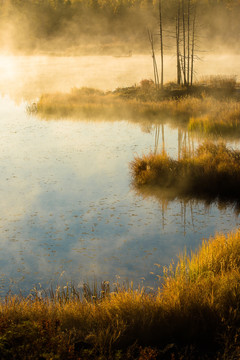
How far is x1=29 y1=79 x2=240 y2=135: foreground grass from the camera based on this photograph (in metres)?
17.6

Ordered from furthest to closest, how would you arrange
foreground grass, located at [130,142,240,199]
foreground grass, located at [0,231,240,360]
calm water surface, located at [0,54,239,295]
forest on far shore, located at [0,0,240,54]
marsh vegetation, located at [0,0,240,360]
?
forest on far shore, located at [0,0,240,54] → foreground grass, located at [130,142,240,199] → calm water surface, located at [0,54,239,295] → marsh vegetation, located at [0,0,240,360] → foreground grass, located at [0,231,240,360]

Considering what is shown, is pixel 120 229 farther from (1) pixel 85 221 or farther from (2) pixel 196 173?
(2) pixel 196 173

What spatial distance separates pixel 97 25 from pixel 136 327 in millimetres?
90077

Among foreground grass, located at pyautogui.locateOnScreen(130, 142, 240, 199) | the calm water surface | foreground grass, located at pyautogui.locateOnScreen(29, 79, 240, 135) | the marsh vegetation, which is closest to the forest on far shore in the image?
foreground grass, located at pyautogui.locateOnScreen(29, 79, 240, 135)

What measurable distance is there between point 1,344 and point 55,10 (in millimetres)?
92500

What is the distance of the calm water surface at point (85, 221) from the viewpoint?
6879 millimetres

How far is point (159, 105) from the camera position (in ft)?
74.7

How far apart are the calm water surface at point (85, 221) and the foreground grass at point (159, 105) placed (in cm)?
354

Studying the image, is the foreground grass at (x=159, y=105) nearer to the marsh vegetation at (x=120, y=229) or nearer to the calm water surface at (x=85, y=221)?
the marsh vegetation at (x=120, y=229)

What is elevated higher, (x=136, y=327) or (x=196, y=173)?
(x=196, y=173)

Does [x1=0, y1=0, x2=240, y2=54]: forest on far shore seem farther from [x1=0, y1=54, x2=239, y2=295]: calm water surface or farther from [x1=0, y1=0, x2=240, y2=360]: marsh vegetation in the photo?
[x1=0, y1=54, x2=239, y2=295]: calm water surface

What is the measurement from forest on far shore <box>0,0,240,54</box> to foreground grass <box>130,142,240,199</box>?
215 ft

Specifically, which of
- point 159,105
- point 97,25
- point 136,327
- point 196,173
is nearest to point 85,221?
point 196,173

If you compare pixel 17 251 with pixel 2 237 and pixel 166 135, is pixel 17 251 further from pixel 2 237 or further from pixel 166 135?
pixel 166 135
